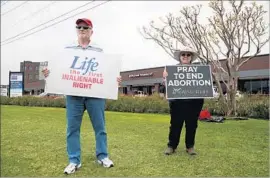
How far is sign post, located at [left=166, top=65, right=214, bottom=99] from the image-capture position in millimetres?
6043

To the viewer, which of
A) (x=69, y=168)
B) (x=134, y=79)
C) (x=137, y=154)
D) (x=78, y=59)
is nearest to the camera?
(x=69, y=168)

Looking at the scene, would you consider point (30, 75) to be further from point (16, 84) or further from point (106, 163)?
point (106, 163)

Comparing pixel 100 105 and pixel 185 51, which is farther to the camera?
pixel 185 51

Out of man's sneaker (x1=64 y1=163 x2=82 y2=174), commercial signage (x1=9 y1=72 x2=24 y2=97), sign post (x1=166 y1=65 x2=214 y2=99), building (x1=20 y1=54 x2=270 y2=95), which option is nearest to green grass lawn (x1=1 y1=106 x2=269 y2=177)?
man's sneaker (x1=64 y1=163 x2=82 y2=174)

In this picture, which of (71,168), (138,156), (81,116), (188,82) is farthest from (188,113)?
(71,168)

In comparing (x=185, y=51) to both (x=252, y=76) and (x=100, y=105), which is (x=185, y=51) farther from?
(x=252, y=76)

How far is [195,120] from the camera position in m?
6.02

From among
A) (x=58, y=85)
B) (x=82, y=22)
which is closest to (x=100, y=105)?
(x=58, y=85)

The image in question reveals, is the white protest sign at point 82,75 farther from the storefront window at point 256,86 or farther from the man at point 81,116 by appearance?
the storefront window at point 256,86

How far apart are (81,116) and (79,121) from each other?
0.08 metres

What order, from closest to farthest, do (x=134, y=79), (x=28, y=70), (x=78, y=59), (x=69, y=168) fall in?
1. (x=69, y=168)
2. (x=78, y=59)
3. (x=134, y=79)
4. (x=28, y=70)

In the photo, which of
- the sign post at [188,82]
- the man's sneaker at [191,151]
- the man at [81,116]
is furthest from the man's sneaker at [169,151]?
the man at [81,116]

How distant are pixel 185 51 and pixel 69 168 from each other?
251 centimetres

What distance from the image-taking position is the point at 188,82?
6324 millimetres
